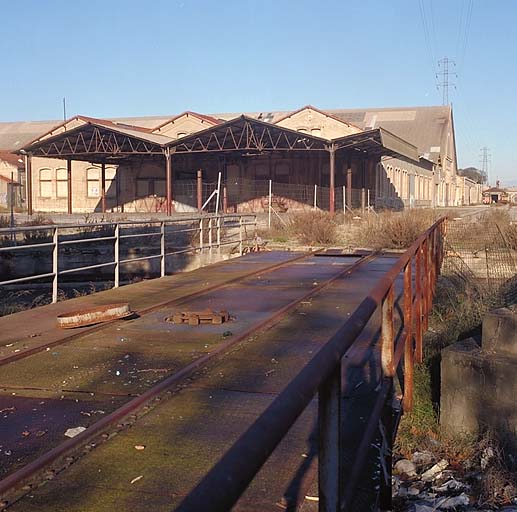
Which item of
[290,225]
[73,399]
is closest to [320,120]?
[290,225]

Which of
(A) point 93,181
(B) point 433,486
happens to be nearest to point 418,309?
(B) point 433,486

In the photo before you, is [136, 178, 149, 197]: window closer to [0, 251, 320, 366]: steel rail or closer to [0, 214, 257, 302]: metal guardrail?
[0, 214, 257, 302]: metal guardrail

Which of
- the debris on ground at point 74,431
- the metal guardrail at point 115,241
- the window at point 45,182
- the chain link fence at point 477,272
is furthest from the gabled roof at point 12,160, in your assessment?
the debris on ground at point 74,431

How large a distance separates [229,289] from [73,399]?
23.2ft

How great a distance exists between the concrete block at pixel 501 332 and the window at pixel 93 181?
48077 mm

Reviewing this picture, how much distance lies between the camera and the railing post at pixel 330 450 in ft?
7.20

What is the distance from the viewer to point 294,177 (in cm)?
4562

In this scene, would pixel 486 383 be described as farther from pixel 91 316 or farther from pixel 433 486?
pixel 91 316

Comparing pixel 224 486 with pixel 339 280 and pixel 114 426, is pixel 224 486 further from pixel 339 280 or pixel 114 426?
pixel 339 280

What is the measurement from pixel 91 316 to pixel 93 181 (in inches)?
1779

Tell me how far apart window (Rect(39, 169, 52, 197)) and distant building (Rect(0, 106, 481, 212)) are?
0.07 meters

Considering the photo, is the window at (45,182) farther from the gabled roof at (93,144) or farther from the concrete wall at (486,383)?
the concrete wall at (486,383)

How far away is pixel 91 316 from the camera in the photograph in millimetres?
8852

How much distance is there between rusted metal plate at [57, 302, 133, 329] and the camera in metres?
8.60
